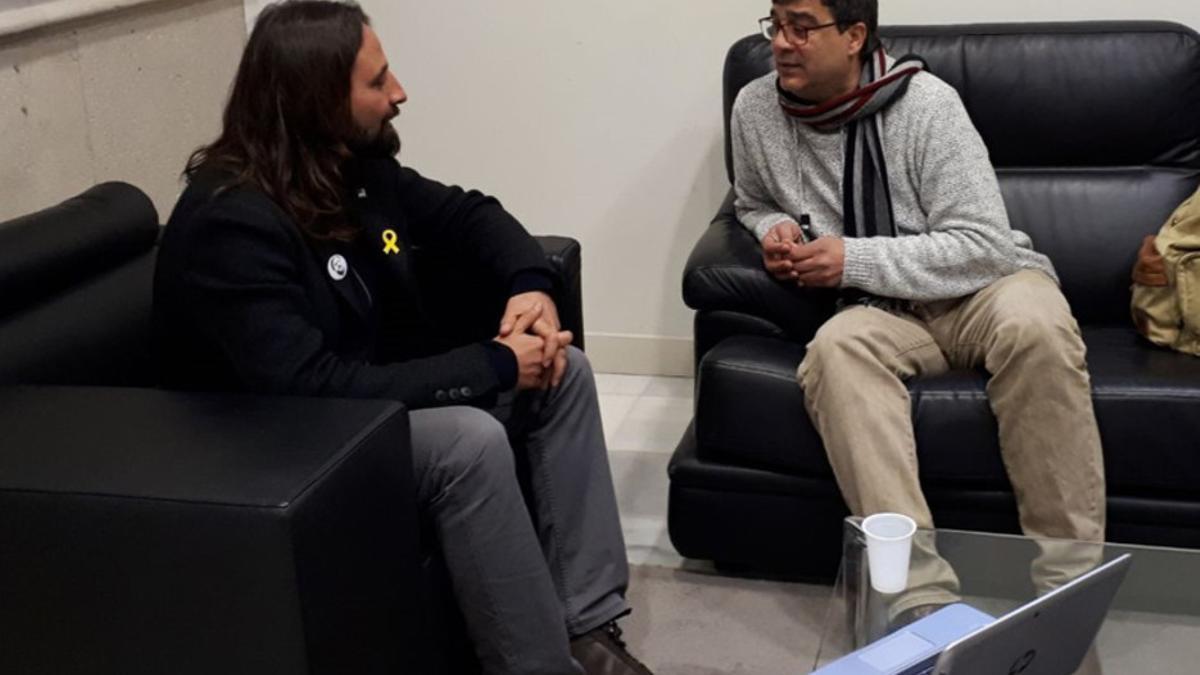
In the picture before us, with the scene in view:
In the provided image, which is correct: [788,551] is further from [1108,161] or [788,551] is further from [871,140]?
[1108,161]

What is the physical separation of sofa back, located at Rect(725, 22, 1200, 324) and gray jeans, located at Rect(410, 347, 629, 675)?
3.57ft

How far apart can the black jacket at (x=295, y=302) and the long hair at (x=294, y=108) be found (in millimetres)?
41

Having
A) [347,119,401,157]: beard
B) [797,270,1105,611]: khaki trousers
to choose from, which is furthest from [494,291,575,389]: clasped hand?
[797,270,1105,611]: khaki trousers

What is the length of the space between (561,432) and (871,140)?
82cm

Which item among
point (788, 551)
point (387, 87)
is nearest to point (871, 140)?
point (788, 551)

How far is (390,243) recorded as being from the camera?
2.10m

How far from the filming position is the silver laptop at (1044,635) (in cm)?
126

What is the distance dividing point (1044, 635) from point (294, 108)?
47.5 inches

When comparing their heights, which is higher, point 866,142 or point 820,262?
point 866,142

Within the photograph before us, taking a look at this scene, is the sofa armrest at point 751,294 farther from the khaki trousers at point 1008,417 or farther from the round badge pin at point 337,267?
the round badge pin at point 337,267

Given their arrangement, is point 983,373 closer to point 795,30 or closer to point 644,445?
point 795,30

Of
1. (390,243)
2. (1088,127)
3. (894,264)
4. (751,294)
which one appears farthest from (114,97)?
(1088,127)

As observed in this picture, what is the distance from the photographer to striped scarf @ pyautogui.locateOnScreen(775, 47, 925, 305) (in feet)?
7.96

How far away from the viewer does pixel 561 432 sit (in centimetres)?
211
